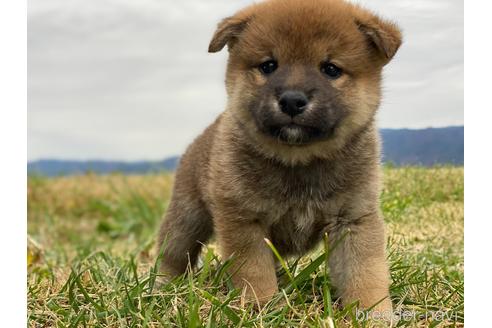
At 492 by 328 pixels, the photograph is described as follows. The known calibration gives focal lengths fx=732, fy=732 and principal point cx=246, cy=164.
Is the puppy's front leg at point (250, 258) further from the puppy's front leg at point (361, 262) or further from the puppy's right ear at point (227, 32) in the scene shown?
the puppy's right ear at point (227, 32)

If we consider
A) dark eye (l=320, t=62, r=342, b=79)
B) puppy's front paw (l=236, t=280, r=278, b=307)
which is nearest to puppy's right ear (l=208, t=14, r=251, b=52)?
dark eye (l=320, t=62, r=342, b=79)

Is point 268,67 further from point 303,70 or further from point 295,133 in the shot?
point 295,133

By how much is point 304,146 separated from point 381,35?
1.86ft

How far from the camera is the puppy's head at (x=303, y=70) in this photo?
115 inches

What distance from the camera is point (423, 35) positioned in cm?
330

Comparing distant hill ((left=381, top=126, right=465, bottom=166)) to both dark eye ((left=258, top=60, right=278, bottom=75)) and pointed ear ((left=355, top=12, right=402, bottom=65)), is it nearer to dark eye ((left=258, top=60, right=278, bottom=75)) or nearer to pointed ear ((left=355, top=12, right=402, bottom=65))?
pointed ear ((left=355, top=12, right=402, bottom=65))

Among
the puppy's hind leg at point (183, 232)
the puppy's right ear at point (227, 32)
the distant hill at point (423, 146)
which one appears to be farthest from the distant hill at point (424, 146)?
the puppy's hind leg at point (183, 232)

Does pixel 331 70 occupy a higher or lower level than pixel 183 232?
higher

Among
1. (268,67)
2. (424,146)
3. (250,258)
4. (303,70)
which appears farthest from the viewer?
(424,146)

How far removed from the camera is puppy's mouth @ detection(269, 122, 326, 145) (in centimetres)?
290

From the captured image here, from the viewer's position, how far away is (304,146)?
310 centimetres

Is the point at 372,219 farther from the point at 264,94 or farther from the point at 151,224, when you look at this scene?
the point at 151,224

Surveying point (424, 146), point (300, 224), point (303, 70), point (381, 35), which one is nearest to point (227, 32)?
point (303, 70)
